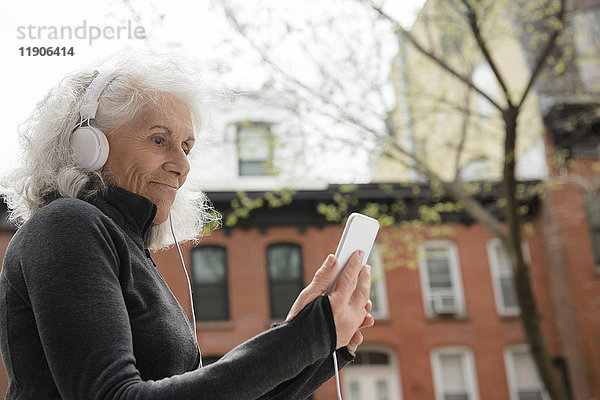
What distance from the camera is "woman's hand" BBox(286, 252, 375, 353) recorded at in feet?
4.04

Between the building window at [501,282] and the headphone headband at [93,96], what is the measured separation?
1663cm

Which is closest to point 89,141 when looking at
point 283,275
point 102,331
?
point 102,331

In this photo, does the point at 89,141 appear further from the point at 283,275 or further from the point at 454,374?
the point at 454,374

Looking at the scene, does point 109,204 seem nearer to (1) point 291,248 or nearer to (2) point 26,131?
Result: (2) point 26,131

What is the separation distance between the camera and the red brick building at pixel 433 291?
1658cm

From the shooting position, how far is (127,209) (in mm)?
1434

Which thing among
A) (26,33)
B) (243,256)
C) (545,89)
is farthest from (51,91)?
(545,89)

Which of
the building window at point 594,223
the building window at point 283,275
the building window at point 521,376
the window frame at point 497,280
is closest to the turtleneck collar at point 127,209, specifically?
the building window at point 283,275

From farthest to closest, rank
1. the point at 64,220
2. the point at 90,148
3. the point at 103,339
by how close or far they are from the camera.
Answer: the point at 90,148 → the point at 64,220 → the point at 103,339

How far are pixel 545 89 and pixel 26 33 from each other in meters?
14.5

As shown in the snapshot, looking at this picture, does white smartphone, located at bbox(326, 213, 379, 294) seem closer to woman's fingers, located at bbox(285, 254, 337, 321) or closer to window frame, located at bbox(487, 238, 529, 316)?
woman's fingers, located at bbox(285, 254, 337, 321)

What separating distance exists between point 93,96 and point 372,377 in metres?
15.8

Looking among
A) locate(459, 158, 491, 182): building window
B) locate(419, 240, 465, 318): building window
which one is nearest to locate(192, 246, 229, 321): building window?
locate(419, 240, 465, 318): building window

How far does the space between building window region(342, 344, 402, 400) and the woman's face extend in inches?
605
